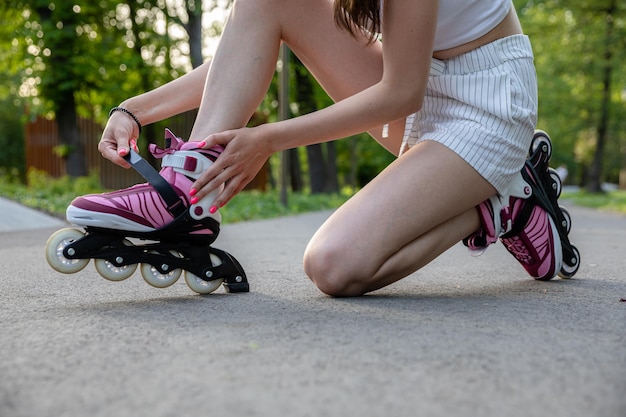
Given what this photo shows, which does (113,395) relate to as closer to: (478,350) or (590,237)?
(478,350)

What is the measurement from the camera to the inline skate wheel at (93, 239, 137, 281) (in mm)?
1919

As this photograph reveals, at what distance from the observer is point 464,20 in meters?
2.15

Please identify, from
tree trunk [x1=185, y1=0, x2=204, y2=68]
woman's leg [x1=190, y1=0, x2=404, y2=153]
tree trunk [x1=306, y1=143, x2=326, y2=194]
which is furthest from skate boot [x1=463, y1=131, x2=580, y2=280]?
tree trunk [x1=306, y1=143, x2=326, y2=194]

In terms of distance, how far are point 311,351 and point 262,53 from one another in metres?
1.01

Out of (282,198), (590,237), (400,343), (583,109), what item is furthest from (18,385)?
(583,109)

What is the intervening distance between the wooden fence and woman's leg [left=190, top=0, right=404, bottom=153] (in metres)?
13.9

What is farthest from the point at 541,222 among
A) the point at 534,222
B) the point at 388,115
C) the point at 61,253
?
the point at 61,253

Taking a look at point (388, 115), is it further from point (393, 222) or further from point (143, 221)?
point (143, 221)

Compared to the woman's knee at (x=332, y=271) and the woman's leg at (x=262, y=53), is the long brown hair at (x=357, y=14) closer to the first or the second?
the woman's leg at (x=262, y=53)

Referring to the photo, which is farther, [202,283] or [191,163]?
[202,283]

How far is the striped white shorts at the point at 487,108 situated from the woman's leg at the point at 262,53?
0.74 feet

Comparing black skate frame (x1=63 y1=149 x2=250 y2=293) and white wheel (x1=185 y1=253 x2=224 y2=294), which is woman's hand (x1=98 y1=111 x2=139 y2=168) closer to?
black skate frame (x1=63 y1=149 x2=250 y2=293)

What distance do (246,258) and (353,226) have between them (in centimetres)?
160

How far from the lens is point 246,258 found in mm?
3543
